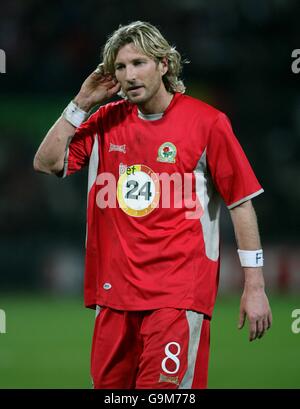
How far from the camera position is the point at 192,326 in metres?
4.82

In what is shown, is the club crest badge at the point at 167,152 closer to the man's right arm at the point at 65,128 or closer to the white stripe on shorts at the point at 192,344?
the man's right arm at the point at 65,128

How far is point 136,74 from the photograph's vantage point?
4887mm

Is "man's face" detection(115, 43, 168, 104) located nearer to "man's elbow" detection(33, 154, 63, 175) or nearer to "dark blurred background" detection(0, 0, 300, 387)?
"man's elbow" detection(33, 154, 63, 175)

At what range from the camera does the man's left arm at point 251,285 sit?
4.78 meters

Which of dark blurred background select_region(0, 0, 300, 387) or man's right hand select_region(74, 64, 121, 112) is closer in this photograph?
man's right hand select_region(74, 64, 121, 112)

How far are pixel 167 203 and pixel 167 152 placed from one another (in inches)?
10.5

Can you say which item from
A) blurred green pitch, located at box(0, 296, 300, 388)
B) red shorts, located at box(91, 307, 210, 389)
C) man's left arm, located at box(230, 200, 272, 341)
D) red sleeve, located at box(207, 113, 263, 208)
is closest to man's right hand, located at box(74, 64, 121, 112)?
red sleeve, located at box(207, 113, 263, 208)

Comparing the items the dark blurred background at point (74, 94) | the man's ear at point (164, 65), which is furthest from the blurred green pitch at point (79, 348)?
the man's ear at point (164, 65)

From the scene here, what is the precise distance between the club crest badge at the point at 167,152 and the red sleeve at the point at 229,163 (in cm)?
18

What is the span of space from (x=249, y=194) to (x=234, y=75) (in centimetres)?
1238

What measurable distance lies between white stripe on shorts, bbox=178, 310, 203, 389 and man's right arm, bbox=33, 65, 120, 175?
1.08 meters

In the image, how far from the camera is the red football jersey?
191 inches

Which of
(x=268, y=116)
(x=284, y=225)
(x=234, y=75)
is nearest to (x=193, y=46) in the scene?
(x=234, y=75)

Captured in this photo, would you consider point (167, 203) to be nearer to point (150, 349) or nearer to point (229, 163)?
point (229, 163)
